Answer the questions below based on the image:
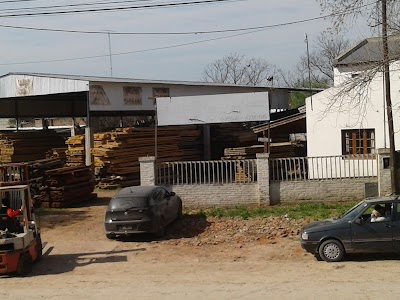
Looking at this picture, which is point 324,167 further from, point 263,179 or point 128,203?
point 128,203

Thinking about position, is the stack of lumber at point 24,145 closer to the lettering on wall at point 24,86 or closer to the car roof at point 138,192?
the lettering on wall at point 24,86

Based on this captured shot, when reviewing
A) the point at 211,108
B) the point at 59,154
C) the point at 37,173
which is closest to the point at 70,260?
the point at 37,173

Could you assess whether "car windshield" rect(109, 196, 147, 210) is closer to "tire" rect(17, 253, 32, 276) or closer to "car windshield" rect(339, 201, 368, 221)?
"tire" rect(17, 253, 32, 276)

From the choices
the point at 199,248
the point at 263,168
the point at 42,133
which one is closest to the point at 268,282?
the point at 199,248

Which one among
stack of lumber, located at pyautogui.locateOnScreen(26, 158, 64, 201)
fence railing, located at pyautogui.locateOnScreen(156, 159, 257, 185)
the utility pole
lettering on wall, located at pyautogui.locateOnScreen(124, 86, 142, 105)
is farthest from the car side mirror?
lettering on wall, located at pyautogui.locateOnScreen(124, 86, 142, 105)

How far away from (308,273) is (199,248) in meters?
4.70

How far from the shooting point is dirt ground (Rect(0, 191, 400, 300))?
11969mm

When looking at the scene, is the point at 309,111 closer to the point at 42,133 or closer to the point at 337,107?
the point at 337,107

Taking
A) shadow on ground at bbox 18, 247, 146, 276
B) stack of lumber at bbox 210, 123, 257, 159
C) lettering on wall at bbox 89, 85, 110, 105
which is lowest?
shadow on ground at bbox 18, 247, 146, 276

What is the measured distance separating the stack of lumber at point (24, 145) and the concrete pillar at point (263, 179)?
15.8 meters

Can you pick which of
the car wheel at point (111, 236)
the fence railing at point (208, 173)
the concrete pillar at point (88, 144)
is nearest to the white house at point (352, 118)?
the fence railing at point (208, 173)

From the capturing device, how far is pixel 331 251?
14664 millimetres

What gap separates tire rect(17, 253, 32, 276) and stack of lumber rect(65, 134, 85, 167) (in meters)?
15.3

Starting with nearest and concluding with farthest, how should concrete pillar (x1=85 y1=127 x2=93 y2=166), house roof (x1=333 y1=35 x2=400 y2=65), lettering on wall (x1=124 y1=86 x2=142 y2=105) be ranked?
house roof (x1=333 y1=35 x2=400 y2=65) → concrete pillar (x1=85 y1=127 x2=93 y2=166) → lettering on wall (x1=124 y1=86 x2=142 y2=105)
